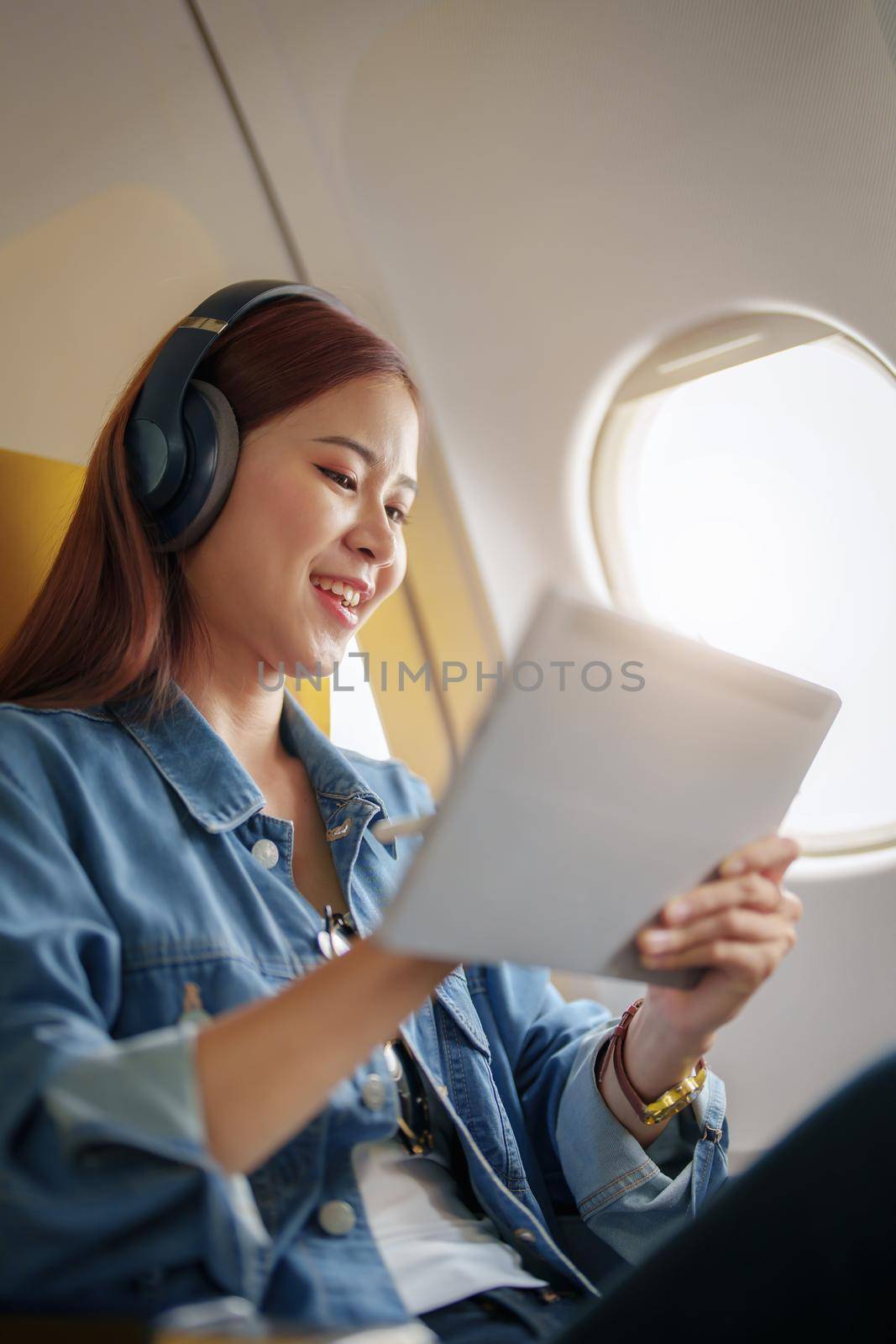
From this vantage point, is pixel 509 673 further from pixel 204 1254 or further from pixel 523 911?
pixel 204 1254

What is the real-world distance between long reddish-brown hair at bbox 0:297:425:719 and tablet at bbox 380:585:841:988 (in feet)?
1.82

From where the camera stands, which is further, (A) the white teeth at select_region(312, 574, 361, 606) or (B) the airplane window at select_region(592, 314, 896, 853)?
(B) the airplane window at select_region(592, 314, 896, 853)

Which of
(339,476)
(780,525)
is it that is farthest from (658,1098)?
(780,525)

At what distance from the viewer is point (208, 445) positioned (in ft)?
3.84

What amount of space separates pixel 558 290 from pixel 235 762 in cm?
91

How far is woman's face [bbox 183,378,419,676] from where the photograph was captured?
122 centimetres

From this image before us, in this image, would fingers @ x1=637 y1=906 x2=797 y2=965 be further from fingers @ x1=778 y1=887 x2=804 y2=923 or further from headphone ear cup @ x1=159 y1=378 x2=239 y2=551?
headphone ear cup @ x1=159 y1=378 x2=239 y2=551

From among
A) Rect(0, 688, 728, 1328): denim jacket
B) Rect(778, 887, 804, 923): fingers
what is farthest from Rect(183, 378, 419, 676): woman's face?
Rect(778, 887, 804, 923): fingers

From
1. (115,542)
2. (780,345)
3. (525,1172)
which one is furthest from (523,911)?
(780,345)

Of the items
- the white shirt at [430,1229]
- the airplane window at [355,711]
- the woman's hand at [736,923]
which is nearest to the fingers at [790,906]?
the woman's hand at [736,923]

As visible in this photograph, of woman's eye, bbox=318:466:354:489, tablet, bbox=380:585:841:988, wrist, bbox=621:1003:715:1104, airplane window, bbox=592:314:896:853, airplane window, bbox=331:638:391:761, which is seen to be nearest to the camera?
tablet, bbox=380:585:841:988

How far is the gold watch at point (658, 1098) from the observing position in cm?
108

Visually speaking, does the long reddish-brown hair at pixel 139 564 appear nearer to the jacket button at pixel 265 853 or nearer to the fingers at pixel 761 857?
the jacket button at pixel 265 853

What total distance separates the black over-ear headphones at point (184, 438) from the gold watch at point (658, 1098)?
0.72 metres
